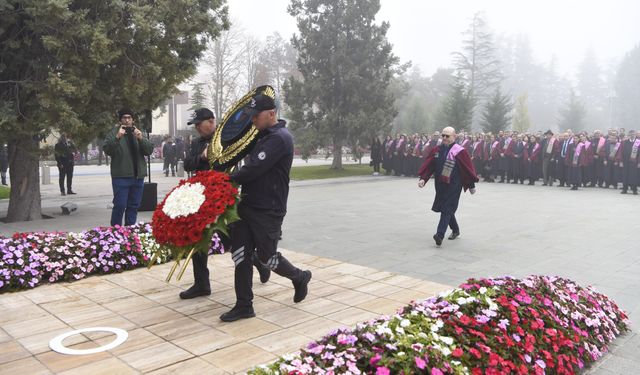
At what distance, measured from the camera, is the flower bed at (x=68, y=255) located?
20.2 ft

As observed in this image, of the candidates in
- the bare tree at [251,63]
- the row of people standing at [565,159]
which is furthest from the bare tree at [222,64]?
the row of people standing at [565,159]

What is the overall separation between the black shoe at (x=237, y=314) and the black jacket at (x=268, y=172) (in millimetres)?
946

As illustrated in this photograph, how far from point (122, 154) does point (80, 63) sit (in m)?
2.51

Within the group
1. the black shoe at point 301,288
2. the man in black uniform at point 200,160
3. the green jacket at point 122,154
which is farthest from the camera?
the green jacket at point 122,154

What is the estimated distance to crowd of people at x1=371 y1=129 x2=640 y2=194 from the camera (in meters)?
19.1

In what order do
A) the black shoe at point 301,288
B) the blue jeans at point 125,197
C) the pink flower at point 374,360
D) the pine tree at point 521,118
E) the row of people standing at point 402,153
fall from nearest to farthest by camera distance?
the pink flower at point 374,360 → the black shoe at point 301,288 → the blue jeans at point 125,197 → the row of people standing at point 402,153 → the pine tree at point 521,118

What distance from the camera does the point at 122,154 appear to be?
8656mm

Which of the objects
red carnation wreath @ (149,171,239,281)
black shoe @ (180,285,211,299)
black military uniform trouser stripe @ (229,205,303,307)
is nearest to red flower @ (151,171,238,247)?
red carnation wreath @ (149,171,239,281)

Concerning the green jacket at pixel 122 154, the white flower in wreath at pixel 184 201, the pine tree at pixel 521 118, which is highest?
the pine tree at pixel 521 118

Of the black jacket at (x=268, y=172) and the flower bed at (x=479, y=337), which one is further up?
the black jacket at (x=268, y=172)

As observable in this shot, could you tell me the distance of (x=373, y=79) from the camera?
27.1 meters

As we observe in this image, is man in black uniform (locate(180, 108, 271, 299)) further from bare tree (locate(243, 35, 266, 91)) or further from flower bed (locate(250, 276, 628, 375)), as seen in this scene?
bare tree (locate(243, 35, 266, 91))

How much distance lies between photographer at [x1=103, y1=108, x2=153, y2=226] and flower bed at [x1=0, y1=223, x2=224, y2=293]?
1.23 meters

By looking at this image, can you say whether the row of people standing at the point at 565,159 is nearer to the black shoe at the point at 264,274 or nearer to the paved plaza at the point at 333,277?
the paved plaza at the point at 333,277
